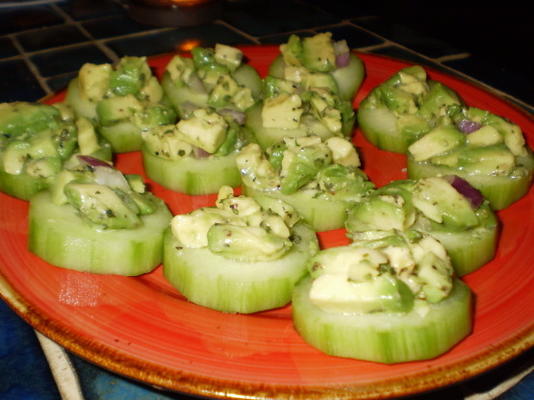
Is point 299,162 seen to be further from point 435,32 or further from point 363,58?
point 435,32

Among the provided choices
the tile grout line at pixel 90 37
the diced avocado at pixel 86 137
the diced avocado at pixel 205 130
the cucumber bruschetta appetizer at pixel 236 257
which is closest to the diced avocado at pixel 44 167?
the diced avocado at pixel 86 137

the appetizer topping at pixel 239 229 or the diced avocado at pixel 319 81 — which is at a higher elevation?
the diced avocado at pixel 319 81

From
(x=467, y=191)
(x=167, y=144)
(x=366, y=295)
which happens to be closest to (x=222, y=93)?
(x=167, y=144)

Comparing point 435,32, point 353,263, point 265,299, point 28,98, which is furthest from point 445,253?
point 435,32

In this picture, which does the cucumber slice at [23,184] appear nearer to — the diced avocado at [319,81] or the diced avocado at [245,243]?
the diced avocado at [245,243]

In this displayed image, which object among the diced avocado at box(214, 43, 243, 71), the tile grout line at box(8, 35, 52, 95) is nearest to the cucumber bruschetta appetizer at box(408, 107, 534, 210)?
the diced avocado at box(214, 43, 243, 71)

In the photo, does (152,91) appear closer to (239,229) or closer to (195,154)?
(195,154)
